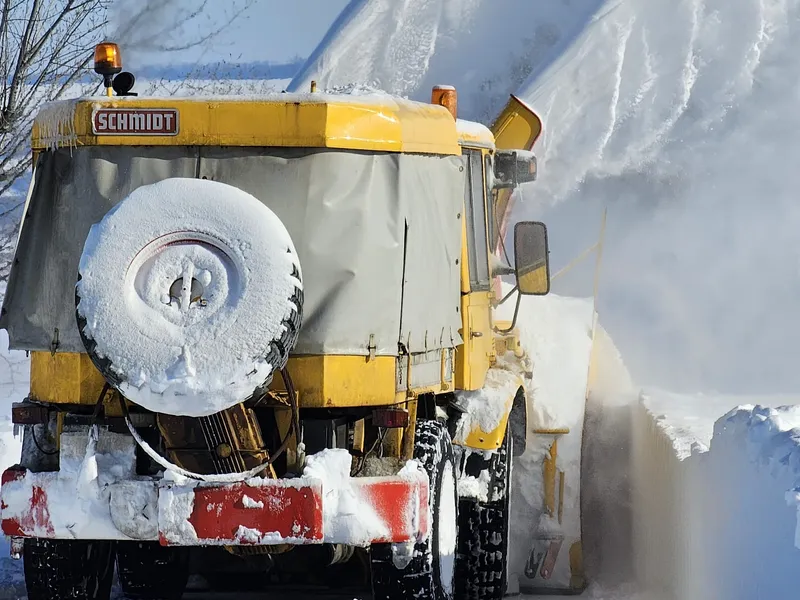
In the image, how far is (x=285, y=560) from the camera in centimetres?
782

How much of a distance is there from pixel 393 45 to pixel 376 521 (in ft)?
90.4

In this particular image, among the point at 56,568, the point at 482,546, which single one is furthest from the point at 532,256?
the point at 56,568

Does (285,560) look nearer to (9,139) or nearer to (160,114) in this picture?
(160,114)

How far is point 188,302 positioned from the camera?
537cm

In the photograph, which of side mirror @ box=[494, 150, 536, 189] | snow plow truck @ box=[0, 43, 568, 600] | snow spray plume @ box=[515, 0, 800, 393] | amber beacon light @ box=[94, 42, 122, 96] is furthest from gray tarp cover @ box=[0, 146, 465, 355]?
snow spray plume @ box=[515, 0, 800, 393]

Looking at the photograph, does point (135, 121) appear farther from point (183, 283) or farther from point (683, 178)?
point (683, 178)

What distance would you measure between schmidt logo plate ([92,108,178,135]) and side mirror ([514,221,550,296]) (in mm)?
2274

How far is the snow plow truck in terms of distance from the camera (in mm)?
5398

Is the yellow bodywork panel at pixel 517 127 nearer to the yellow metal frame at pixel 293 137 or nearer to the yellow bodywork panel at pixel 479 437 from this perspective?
the yellow bodywork panel at pixel 479 437

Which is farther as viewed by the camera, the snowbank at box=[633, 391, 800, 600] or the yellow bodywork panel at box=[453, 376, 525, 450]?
the yellow bodywork panel at box=[453, 376, 525, 450]

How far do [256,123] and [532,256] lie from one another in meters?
2.25

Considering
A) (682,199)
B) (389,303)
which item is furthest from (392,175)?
(682,199)

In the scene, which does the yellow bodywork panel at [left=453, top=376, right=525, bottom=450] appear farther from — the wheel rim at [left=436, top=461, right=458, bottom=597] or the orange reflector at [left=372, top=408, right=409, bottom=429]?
the orange reflector at [left=372, top=408, right=409, bottom=429]

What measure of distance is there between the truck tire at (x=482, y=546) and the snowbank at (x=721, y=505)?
0.97m
